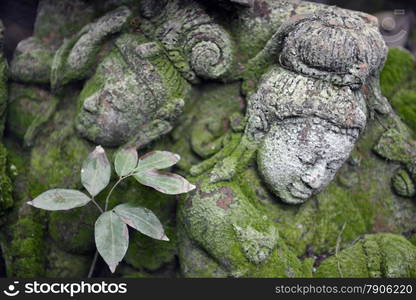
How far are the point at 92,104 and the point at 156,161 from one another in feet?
1.39

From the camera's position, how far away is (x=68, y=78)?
6.88ft

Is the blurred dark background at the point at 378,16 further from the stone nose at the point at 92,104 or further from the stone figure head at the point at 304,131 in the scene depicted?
the stone figure head at the point at 304,131

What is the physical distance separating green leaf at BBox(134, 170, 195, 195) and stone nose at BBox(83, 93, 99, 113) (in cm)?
42

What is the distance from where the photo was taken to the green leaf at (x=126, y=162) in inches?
68.6

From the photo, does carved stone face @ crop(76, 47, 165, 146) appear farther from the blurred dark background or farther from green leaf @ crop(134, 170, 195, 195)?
the blurred dark background

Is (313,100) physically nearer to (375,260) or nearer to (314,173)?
(314,173)

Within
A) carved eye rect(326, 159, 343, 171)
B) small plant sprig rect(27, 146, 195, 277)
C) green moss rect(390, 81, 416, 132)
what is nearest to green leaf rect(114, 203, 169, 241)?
small plant sprig rect(27, 146, 195, 277)

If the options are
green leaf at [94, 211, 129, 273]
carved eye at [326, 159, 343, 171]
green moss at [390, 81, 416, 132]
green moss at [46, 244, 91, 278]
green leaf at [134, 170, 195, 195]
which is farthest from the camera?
green moss at [390, 81, 416, 132]

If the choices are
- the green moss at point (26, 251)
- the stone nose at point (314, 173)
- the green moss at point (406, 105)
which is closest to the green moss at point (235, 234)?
the stone nose at point (314, 173)

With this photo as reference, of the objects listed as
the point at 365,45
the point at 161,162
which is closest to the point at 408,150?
the point at 365,45

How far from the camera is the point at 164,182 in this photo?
1.74 metres

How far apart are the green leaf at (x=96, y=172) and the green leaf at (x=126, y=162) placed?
0.14 ft

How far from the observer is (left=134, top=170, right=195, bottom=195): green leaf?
172 cm

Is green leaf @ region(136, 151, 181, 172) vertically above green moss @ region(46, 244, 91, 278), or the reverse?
green leaf @ region(136, 151, 181, 172)
